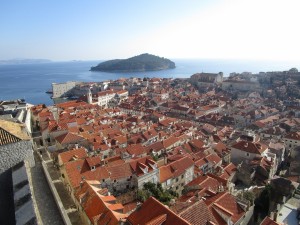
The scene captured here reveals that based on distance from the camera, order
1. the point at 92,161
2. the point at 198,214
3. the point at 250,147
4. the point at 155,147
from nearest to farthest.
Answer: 1. the point at 198,214
2. the point at 92,161
3. the point at 250,147
4. the point at 155,147

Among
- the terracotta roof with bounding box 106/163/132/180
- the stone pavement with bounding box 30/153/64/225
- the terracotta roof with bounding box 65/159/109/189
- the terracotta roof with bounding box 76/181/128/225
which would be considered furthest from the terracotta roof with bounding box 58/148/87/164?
the stone pavement with bounding box 30/153/64/225

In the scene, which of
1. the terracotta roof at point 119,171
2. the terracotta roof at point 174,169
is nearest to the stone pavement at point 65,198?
the terracotta roof at point 119,171

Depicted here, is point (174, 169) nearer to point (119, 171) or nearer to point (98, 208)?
point (119, 171)

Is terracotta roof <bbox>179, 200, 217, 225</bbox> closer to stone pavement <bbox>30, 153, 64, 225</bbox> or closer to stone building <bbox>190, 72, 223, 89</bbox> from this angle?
stone pavement <bbox>30, 153, 64, 225</bbox>

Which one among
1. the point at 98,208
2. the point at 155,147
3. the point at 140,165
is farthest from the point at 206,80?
the point at 98,208

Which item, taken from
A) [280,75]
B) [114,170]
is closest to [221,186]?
[114,170]
